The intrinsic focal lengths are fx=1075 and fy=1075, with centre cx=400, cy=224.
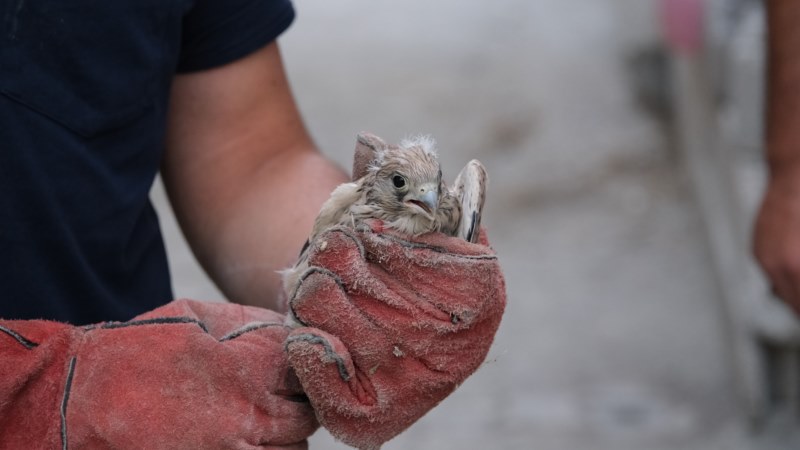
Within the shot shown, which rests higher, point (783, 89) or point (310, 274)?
point (310, 274)

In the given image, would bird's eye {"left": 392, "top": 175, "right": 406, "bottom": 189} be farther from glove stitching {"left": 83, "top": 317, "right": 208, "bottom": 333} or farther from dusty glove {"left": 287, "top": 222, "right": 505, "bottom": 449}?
glove stitching {"left": 83, "top": 317, "right": 208, "bottom": 333}

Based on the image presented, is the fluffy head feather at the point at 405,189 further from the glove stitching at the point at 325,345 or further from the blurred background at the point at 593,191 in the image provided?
the blurred background at the point at 593,191

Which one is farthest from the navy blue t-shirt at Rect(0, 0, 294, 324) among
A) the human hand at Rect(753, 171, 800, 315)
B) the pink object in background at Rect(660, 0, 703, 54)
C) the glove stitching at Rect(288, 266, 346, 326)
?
the pink object in background at Rect(660, 0, 703, 54)

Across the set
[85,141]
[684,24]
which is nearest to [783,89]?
→ [85,141]

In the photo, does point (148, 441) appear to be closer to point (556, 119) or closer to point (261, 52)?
point (261, 52)

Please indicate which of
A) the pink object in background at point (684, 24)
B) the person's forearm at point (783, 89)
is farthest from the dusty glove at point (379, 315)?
the pink object in background at point (684, 24)

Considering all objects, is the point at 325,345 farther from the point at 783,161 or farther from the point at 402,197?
the point at 783,161
